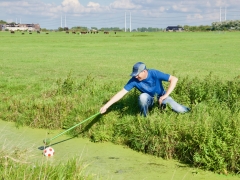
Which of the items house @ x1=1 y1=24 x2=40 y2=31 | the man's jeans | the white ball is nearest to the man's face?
the man's jeans

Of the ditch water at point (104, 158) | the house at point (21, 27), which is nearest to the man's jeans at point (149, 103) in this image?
the ditch water at point (104, 158)

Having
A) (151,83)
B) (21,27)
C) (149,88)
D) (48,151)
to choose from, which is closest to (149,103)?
(149,88)

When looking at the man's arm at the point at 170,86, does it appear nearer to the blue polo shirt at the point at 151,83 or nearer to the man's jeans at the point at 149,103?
the blue polo shirt at the point at 151,83

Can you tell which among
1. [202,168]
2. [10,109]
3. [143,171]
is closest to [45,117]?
[10,109]

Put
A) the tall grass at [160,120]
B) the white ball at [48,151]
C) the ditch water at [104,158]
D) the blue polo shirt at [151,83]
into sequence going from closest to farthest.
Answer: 1. the ditch water at [104,158]
2. the tall grass at [160,120]
3. the white ball at [48,151]
4. the blue polo shirt at [151,83]

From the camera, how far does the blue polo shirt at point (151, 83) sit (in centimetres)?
774

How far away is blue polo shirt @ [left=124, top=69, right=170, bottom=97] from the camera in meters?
7.74

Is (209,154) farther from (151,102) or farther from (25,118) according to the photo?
(25,118)

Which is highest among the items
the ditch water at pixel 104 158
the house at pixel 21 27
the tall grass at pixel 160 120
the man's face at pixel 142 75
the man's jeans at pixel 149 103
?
the house at pixel 21 27

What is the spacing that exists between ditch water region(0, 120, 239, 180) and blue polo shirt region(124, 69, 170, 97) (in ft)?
3.91

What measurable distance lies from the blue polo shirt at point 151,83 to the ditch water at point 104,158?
1.19 m

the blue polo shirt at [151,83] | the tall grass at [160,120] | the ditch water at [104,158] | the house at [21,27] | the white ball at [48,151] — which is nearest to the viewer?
the ditch water at [104,158]

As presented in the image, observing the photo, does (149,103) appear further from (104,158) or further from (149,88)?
(104,158)

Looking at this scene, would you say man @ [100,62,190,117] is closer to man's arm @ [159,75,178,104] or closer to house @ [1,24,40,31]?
man's arm @ [159,75,178,104]
